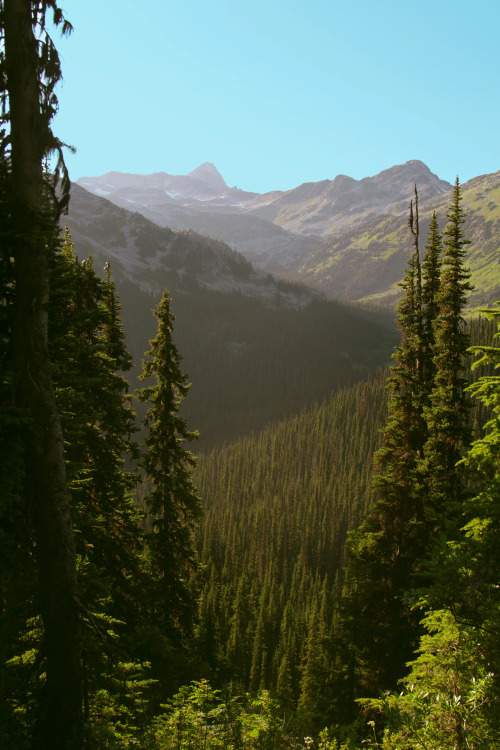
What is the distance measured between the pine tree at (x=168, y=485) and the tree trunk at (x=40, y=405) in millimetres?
9397

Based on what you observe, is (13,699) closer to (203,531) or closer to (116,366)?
(116,366)

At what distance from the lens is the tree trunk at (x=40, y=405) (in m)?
6.26

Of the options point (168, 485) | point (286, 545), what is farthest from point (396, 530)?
point (286, 545)

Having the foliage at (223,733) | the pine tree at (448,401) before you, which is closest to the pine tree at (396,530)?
the pine tree at (448,401)

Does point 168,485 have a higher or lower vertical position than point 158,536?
higher

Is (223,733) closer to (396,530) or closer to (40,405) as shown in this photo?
(40,405)

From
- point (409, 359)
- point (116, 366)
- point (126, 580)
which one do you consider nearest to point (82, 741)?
point (126, 580)

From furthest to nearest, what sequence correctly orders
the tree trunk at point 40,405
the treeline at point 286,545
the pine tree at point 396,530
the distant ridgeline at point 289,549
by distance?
the treeline at point 286,545 < the distant ridgeline at point 289,549 < the pine tree at point 396,530 < the tree trunk at point 40,405

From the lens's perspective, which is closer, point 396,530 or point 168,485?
point 168,485

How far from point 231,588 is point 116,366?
2655 inches

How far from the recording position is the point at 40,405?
251 inches

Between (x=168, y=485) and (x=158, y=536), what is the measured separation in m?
1.78

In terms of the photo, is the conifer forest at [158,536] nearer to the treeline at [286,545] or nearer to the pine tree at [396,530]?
the pine tree at [396,530]

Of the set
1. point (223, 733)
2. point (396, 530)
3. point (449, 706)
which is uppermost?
point (449, 706)
